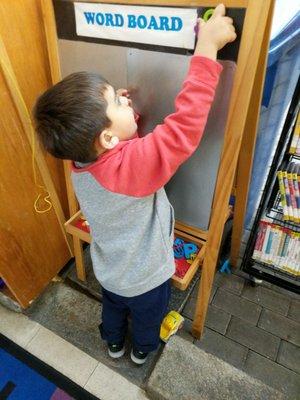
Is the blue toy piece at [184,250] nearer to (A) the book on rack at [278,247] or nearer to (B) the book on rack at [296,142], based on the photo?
(A) the book on rack at [278,247]

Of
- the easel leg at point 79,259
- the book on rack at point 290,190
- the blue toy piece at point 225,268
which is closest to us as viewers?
the book on rack at point 290,190

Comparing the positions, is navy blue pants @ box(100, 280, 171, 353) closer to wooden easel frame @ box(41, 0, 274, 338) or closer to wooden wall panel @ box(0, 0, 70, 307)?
wooden easel frame @ box(41, 0, 274, 338)

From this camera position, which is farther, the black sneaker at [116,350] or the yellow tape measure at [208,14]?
the black sneaker at [116,350]

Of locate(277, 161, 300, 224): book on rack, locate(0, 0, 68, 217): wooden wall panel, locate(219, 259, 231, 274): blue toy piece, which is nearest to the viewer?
locate(0, 0, 68, 217): wooden wall panel

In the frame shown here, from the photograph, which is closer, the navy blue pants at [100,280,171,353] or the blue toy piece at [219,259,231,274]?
the navy blue pants at [100,280,171,353]

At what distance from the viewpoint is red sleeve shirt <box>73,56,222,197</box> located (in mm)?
722

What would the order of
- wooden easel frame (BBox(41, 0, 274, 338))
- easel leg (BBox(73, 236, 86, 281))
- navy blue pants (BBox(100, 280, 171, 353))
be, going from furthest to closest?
1. easel leg (BBox(73, 236, 86, 281))
2. navy blue pants (BBox(100, 280, 171, 353))
3. wooden easel frame (BBox(41, 0, 274, 338))

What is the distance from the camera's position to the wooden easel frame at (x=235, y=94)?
2.29 feet

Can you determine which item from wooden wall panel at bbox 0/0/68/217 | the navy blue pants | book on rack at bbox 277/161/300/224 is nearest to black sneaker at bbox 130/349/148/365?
the navy blue pants

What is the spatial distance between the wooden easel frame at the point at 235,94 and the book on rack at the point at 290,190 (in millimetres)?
155

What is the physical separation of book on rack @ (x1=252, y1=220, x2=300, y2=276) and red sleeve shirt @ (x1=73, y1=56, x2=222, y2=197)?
84 cm

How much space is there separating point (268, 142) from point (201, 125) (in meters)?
0.97

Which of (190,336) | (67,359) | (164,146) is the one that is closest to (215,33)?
(164,146)

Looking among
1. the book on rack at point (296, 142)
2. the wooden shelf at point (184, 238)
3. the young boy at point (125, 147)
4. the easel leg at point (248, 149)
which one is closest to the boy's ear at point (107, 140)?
the young boy at point (125, 147)
